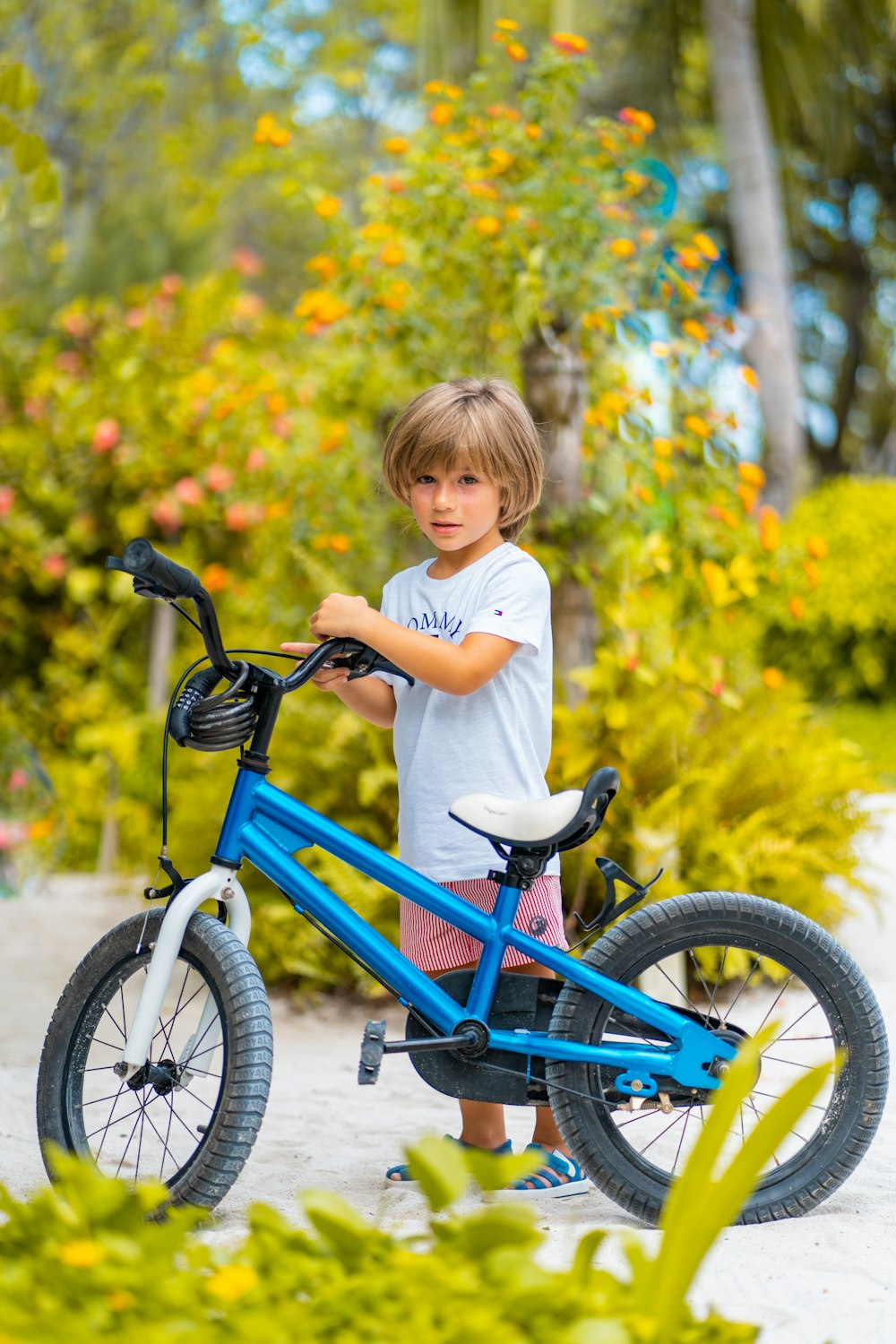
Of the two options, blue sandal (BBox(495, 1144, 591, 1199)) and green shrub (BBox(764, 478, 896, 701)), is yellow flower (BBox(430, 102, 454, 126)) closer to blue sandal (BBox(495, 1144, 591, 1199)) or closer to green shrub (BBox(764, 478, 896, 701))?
blue sandal (BBox(495, 1144, 591, 1199))

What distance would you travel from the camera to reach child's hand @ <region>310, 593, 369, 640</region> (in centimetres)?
242

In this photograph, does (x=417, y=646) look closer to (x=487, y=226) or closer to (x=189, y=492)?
(x=487, y=226)

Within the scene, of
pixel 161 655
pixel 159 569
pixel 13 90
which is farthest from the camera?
pixel 161 655

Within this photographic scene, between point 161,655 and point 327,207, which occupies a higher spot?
point 327,207

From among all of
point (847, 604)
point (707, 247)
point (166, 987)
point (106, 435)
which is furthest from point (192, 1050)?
point (847, 604)

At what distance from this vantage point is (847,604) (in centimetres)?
1063

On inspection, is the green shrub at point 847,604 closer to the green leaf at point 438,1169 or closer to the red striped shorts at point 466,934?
the red striped shorts at point 466,934

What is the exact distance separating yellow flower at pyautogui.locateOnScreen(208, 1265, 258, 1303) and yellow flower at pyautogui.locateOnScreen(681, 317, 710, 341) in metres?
3.79

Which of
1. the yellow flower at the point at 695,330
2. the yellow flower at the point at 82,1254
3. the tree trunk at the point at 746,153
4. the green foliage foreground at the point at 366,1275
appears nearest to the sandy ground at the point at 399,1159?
the green foliage foreground at the point at 366,1275

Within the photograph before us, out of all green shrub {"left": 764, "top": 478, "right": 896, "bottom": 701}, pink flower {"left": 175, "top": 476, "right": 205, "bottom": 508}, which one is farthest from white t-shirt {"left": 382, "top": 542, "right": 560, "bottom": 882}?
green shrub {"left": 764, "top": 478, "right": 896, "bottom": 701}

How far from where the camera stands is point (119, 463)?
7473 millimetres

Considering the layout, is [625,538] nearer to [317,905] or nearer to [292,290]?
[317,905]

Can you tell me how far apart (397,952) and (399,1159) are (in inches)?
30.0

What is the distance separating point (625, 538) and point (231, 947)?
273 centimetres
